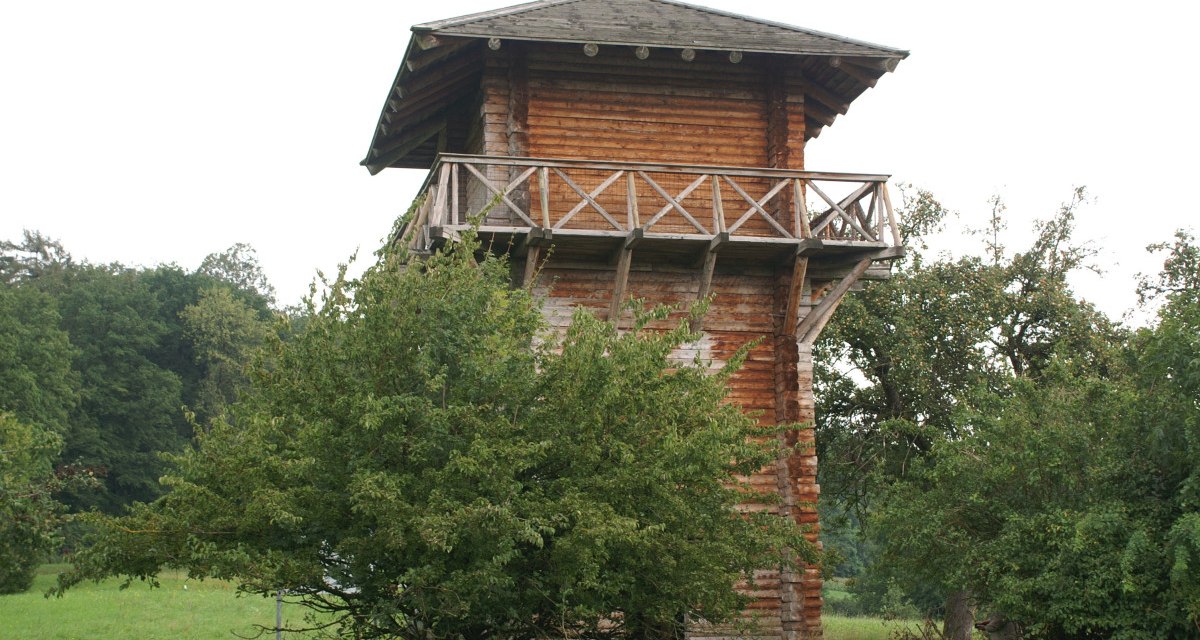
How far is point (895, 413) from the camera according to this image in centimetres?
2523

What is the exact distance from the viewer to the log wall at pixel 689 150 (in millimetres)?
16781

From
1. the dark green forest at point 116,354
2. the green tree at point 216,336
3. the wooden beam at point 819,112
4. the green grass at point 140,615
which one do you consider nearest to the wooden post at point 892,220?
the wooden beam at point 819,112

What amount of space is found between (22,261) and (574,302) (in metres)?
68.1

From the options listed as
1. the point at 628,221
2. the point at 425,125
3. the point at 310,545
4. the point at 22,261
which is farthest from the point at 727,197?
the point at 22,261

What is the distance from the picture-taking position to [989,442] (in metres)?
15.1

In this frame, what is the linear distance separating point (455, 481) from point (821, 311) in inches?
333

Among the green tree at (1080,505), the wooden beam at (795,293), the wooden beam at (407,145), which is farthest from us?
the wooden beam at (407,145)

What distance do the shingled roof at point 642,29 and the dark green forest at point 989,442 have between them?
202 inches

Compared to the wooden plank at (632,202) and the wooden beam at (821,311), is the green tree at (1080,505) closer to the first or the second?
the wooden beam at (821,311)

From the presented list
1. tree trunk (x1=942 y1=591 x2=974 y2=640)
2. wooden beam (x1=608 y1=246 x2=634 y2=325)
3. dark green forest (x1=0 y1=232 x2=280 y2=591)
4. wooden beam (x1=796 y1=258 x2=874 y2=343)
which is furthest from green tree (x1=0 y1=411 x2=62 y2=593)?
dark green forest (x1=0 y1=232 x2=280 y2=591)

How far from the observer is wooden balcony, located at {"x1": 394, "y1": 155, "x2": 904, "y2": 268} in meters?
15.5

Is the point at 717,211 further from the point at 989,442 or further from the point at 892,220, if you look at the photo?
the point at 989,442

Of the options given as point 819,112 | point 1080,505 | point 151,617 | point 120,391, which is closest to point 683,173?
point 819,112

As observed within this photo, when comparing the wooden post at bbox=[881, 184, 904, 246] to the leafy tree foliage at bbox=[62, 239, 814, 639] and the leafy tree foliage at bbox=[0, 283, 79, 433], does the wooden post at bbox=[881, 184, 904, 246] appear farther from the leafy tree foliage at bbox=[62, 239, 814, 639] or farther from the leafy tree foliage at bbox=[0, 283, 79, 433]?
the leafy tree foliage at bbox=[0, 283, 79, 433]
